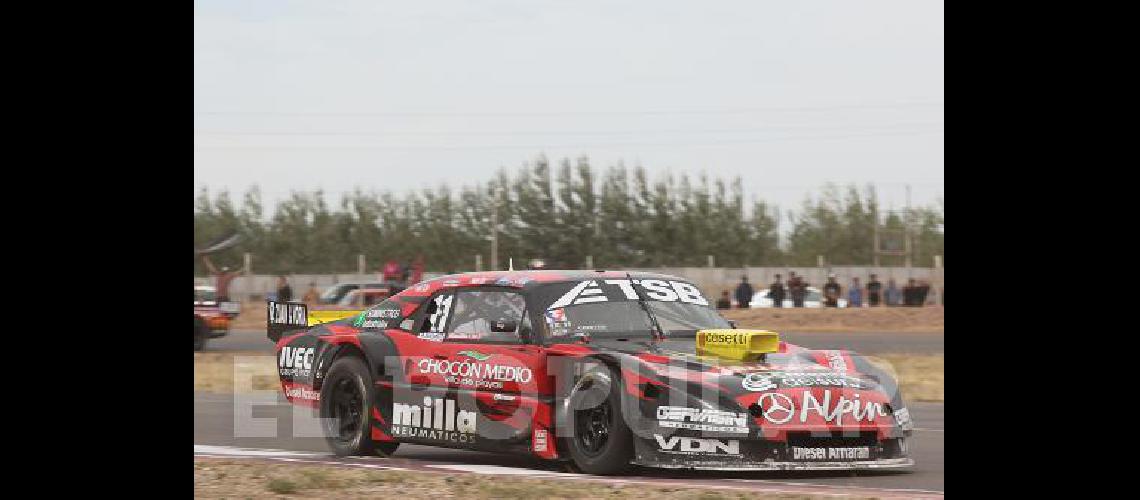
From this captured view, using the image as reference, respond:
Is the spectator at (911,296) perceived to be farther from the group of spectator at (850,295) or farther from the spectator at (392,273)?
the spectator at (392,273)

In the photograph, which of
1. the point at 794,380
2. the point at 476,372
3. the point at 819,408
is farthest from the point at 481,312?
the point at 819,408

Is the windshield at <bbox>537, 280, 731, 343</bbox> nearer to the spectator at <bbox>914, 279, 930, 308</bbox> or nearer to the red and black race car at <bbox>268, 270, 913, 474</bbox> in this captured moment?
the red and black race car at <bbox>268, 270, 913, 474</bbox>

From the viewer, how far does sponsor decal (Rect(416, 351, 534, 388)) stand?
33.4 feet

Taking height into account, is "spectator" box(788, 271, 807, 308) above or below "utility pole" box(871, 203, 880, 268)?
below

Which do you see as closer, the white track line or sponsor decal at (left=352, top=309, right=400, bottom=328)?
the white track line

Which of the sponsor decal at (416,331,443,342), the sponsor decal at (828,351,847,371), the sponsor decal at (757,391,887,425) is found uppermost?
the sponsor decal at (416,331,443,342)

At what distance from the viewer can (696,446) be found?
9.21m

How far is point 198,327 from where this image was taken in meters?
28.4

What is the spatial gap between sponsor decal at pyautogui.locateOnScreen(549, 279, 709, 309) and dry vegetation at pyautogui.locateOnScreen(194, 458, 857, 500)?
1.51 metres

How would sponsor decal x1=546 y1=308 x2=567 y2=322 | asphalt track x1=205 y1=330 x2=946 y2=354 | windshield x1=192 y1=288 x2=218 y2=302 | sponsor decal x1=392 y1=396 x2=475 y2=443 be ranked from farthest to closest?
windshield x1=192 y1=288 x2=218 y2=302 < asphalt track x1=205 y1=330 x2=946 y2=354 < sponsor decal x1=392 y1=396 x2=475 y2=443 < sponsor decal x1=546 y1=308 x2=567 y2=322

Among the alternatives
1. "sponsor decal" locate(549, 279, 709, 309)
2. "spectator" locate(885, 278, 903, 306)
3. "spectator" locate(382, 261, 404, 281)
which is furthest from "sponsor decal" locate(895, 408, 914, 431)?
"spectator" locate(885, 278, 903, 306)

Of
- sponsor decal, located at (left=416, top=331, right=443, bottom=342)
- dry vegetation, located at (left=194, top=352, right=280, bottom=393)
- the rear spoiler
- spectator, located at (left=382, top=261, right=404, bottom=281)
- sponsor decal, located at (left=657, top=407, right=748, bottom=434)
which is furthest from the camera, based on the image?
spectator, located at (left=382, top=261, right=404, bottom=281)

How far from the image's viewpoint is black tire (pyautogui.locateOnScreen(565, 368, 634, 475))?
30.7 ft

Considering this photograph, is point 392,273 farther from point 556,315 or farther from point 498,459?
point 556,315
